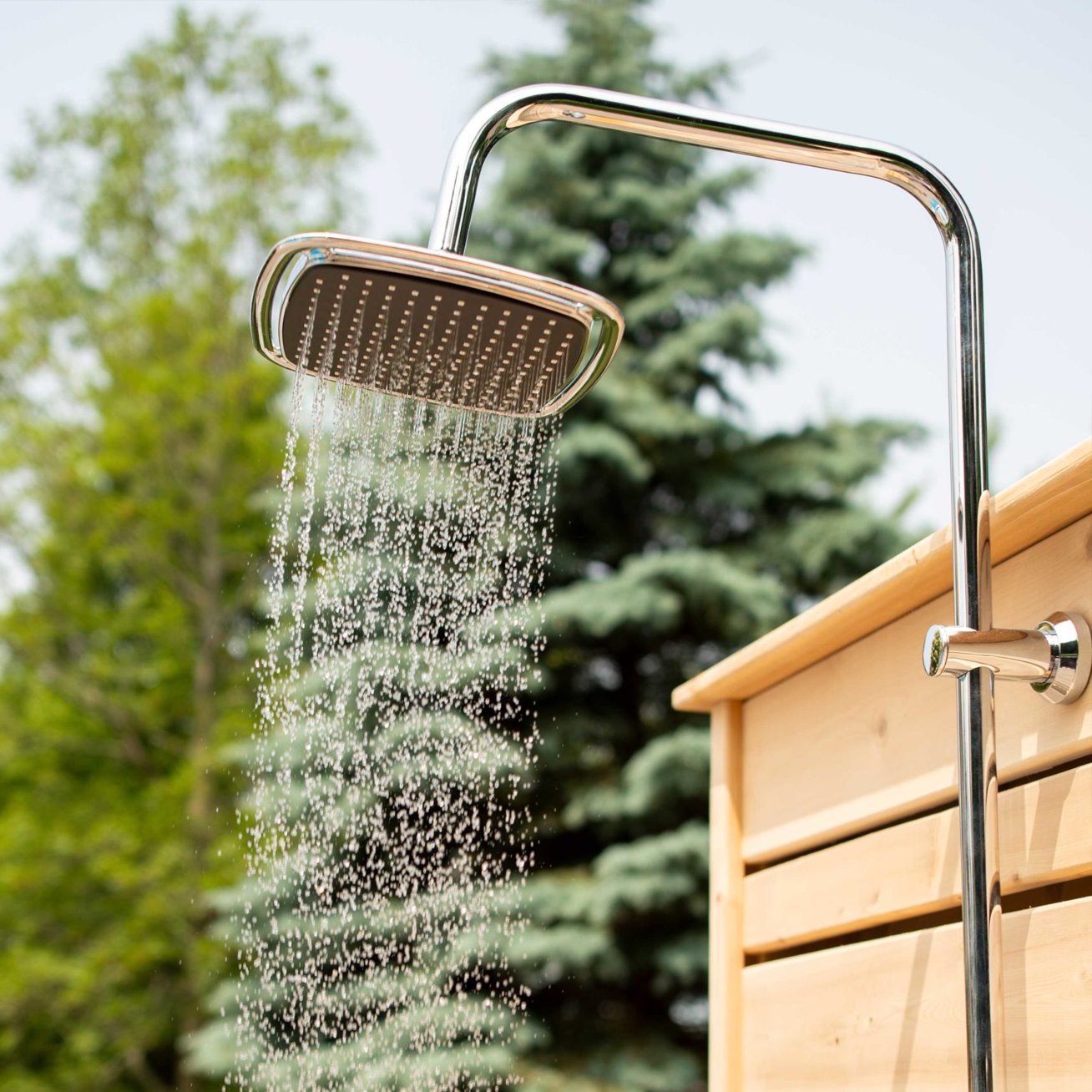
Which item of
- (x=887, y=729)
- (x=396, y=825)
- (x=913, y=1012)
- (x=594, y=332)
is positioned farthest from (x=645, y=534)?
(x=594, y=332)

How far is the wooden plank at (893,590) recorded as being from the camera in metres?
0.85

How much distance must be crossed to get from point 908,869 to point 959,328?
486 millimetres

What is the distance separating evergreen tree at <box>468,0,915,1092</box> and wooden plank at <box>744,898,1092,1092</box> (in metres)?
3.02

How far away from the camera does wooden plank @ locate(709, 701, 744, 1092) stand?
1.40 meters

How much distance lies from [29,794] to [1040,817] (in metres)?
7.48

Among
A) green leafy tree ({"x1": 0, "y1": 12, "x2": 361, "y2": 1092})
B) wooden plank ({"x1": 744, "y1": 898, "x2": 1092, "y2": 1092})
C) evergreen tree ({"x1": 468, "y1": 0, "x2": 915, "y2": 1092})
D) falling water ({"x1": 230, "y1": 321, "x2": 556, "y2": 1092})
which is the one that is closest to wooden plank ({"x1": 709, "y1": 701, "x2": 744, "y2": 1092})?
wooden plank ({"x1": 744, "y1": 898, "x2": 1092, "y2": 1092})

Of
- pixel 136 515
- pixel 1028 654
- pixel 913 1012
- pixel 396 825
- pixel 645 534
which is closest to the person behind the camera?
pixel 1028 654

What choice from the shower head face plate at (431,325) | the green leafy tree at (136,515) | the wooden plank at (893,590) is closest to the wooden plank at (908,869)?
the wooden plank at (893,590)

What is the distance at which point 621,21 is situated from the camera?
17.9 feet

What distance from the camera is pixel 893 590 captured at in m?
1.08

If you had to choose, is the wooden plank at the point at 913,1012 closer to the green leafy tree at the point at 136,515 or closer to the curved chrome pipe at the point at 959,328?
the curved chrome pipe at the point at 959,328

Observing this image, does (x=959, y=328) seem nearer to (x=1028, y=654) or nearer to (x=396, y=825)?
(x=1028, y=654)

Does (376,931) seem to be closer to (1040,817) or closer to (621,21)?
(1040,817)

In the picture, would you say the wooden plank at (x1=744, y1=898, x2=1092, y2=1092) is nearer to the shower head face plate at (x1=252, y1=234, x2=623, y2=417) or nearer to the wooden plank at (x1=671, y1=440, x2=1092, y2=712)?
the wooden plank at (x1=671, y1=440, x2=1092, y2=712)
